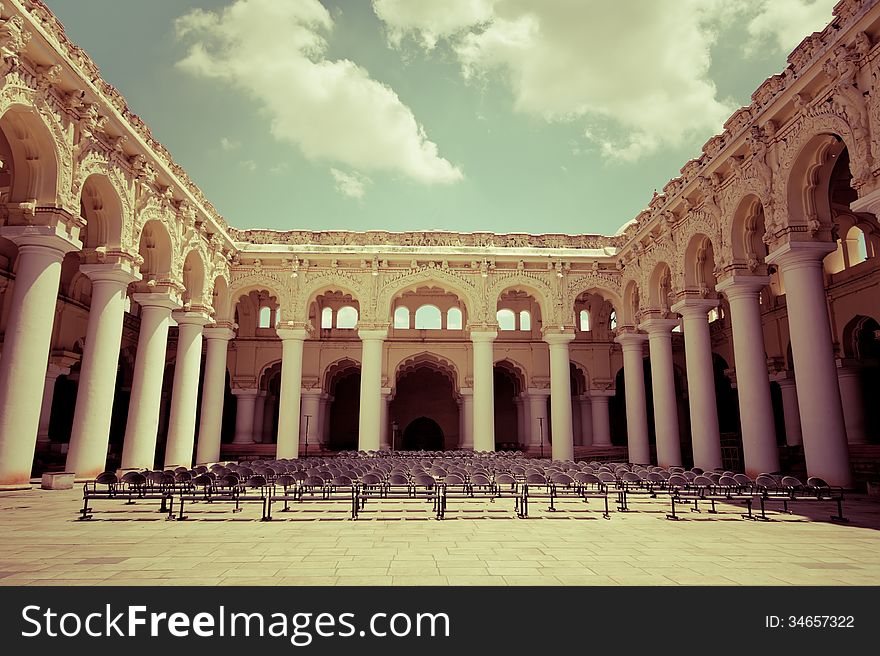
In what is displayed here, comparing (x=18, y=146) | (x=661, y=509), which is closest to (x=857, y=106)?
(x=661, y=509)

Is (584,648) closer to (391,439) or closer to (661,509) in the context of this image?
(661,509)

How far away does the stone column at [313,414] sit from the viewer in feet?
86.6

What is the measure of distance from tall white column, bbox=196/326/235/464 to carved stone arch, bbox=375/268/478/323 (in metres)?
6.31

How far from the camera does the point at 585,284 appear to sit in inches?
886

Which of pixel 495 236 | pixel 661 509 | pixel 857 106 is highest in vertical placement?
pixel 495 236

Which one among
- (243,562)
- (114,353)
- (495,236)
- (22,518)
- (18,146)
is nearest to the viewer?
(243,562)

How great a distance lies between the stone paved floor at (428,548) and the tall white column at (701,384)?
670cm

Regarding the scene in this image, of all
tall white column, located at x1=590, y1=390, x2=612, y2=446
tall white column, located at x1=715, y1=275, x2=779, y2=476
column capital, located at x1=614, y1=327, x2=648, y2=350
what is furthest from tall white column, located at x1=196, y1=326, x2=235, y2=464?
tall white column, located at x1=715, y1=275, x2=779, y2=476

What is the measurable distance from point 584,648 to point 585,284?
20383 mm

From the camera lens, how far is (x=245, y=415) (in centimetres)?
2666

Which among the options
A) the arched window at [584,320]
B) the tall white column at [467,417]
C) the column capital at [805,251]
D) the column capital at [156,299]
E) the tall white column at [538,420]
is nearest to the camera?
the column capital at [805,251]

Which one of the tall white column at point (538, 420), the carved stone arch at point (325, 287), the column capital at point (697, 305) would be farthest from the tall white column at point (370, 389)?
the column capital at point (697, 305)

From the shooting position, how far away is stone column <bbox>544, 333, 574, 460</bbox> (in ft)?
70.1

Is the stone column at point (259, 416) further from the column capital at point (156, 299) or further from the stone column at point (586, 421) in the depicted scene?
the stone column at point (586, 421)
